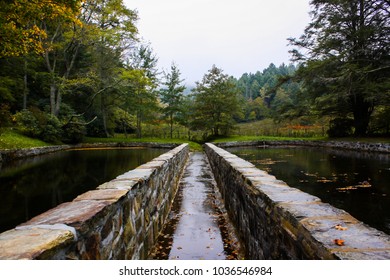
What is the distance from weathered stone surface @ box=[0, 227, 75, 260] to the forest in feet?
39.3

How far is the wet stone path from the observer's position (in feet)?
11.2

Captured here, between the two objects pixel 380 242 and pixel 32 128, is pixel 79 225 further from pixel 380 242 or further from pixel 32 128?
pixel 32 128

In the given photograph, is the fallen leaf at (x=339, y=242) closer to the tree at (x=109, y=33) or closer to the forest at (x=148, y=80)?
the forest at (x=148, y=80)

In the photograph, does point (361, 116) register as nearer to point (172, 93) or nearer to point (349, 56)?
point (349, 56)

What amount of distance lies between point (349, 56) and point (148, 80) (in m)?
18.3

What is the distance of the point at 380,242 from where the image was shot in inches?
59.5

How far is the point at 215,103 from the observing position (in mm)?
33719

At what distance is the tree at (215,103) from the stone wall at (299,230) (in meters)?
30.5

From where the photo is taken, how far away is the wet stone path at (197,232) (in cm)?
342

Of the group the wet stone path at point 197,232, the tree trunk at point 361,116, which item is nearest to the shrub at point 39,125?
the wet stone path at point 197,232

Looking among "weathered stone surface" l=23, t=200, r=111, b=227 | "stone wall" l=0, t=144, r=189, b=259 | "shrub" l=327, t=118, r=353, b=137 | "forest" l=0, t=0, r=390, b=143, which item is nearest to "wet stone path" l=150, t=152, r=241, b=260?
"stone wall" l=0, t=144, r=189, b=259

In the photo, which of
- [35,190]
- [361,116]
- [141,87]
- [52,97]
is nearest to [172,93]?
[141,87]

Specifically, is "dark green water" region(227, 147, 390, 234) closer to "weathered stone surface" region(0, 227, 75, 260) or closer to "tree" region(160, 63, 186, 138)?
"weathered stone surface" region(0, 227, 75, 260)

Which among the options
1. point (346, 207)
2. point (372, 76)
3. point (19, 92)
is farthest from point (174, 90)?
point (346, 207)
